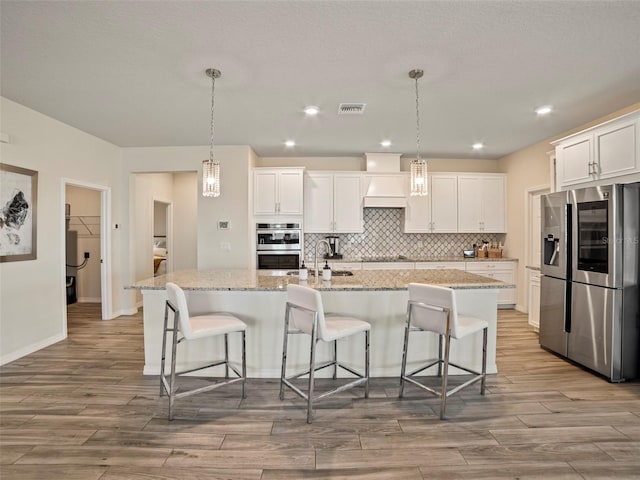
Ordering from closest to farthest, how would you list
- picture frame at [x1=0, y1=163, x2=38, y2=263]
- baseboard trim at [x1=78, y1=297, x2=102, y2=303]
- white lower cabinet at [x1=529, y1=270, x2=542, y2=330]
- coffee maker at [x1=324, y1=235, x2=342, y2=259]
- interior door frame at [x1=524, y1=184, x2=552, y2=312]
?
picture frame at [x1=0, y1=163, x2=38, y2=263], white lower cabinet at [x1=529, y1=270, x2=542, y2=330], interior door frame at [x1=524, y1=184, x2=552, y2=312], coffee maker at [x1=324, y1=235, x2=342, y2=259], baseboard trim at [x1=78, y1=297, x2=102, y2=303]

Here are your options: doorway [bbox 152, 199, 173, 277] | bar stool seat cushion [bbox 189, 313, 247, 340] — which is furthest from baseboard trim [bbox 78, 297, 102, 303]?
bar stool seat cushion [bbox 189, 313, 247, 340]

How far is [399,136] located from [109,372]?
4.23 m

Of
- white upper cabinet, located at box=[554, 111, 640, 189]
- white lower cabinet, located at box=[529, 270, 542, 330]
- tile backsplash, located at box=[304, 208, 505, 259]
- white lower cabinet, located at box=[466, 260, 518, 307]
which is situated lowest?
white lower cabinet, located at box=[529, 270, 542, 330]

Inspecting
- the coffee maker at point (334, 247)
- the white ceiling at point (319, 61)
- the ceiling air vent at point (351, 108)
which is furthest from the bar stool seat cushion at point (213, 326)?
the coffee maker at point (334, 247)

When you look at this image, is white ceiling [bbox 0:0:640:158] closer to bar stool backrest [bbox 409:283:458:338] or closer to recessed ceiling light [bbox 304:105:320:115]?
recessed ceiling light [bbox 304:105:320:115]

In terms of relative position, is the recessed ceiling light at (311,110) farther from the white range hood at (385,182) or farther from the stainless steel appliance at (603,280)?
the stainless steel appliance at (603,280)

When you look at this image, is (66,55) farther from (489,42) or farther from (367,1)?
(489,42)

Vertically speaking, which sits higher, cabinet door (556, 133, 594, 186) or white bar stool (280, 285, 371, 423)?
cabinet door (556, 133, 594, 186)

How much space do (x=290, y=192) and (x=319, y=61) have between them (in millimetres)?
2818

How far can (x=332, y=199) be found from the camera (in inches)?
216

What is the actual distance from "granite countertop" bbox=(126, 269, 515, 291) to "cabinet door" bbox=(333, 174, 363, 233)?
2.13m

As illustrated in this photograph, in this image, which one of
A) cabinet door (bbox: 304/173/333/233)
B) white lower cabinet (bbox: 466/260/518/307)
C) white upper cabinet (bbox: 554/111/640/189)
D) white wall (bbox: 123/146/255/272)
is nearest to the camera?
white upper cabinet (bbox: 554/111/640/189)

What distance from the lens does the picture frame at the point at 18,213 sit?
3.32 meters

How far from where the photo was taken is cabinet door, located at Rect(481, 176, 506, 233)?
18.6 ft
